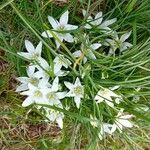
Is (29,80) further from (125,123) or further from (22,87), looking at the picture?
(125,123)

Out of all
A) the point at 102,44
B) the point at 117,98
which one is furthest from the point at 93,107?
the point at 102,44

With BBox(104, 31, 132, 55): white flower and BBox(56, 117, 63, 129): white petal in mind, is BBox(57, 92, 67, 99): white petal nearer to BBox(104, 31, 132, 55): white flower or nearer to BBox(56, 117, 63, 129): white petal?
BBox(56, 117, 63, 129): white petal

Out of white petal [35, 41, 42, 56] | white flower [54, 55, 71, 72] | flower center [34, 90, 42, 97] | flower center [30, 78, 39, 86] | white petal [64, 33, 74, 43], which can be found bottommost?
flower center [34, 90, 42, 97]

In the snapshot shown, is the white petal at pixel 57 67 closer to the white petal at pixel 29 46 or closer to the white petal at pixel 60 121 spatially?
A: the white petal at pixel 29 46

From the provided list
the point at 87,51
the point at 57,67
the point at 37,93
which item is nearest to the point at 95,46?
the point at 87,51

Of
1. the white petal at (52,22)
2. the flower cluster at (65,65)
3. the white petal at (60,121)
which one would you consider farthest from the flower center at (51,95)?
the white petal at (52,22)

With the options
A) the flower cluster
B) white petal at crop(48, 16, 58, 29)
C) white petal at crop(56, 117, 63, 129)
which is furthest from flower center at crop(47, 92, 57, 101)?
white petal at crop(48, 16, 58, 29)
